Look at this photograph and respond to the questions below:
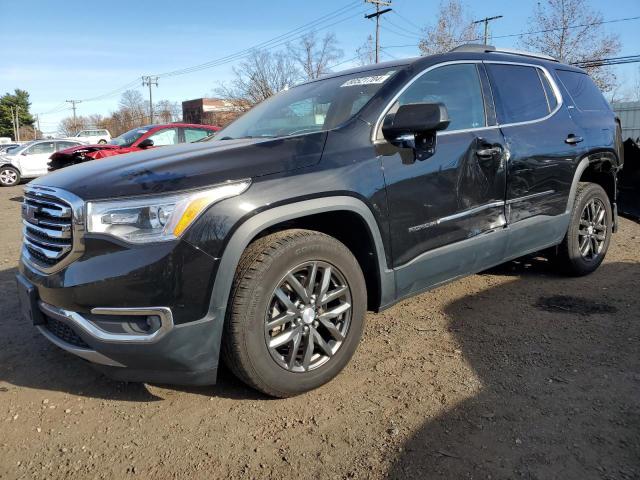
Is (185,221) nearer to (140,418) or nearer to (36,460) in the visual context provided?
(140,418)

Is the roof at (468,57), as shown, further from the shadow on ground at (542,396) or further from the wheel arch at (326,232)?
the shadow on ground at (542,396)

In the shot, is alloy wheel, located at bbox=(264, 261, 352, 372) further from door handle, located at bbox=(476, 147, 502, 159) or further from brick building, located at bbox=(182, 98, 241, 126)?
brick building, located at bbox=(182, 98, 241, 126)

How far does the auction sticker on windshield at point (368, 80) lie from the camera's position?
3.27 m

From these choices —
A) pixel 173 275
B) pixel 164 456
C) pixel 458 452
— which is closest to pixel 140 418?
pixel 164 456

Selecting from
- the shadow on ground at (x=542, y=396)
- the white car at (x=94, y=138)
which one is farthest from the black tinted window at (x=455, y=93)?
the white car at (x=94, y=138)

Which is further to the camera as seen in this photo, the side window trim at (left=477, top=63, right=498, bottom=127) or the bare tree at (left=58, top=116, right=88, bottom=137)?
the bare tree at (left=58, top=116, right=88, bottom=137)

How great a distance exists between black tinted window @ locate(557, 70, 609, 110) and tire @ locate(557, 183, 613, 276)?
753mm


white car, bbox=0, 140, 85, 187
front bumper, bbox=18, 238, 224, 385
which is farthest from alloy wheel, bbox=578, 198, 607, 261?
white car, bbox=0, 140, 85, 187

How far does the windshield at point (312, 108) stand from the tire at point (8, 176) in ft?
53.9

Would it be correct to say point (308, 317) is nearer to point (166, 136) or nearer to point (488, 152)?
point (488, 152)

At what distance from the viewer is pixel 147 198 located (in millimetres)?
2270

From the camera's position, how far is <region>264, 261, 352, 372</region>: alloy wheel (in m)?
2.58

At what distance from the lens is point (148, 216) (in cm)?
226

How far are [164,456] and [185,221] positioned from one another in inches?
42.7
